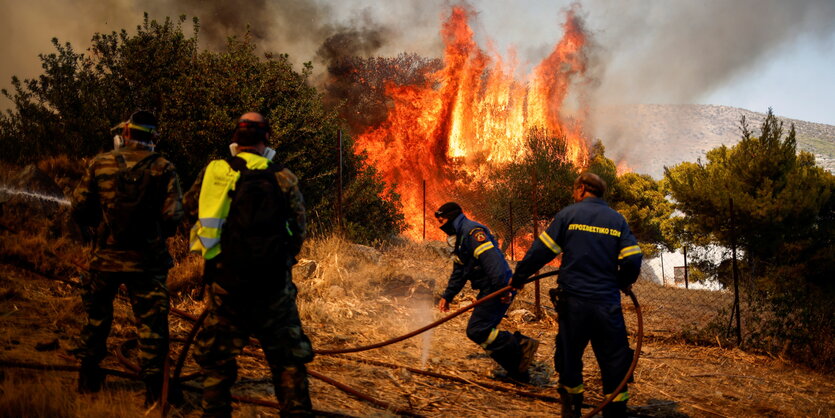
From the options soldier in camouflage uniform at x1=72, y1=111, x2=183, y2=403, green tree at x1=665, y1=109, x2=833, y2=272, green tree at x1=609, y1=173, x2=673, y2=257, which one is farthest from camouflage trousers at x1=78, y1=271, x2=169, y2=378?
green tree at x1=609, y1=173, x2=673, y2=257

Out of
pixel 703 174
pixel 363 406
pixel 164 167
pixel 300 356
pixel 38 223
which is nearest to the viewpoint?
pixel 300 356

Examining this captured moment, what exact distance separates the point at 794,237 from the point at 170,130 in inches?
831

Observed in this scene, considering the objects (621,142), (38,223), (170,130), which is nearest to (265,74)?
(170,130)

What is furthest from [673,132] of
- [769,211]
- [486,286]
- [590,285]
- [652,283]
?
[590,285]

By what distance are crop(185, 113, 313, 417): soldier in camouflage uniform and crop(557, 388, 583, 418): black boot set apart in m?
2.34

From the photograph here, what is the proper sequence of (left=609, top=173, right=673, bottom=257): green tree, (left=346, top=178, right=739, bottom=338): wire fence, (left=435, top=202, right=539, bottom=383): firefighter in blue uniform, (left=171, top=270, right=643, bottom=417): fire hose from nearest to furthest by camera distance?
1. (left=171, top=270, right=643, bottom=417): fire hose
2. (left=435, top=202, right=539, bottom=383): firefighter in blue uniform
3. (left=346, top=178, right=739, bottom=338): wire fence
4. (left=609, top=173, right=673, bottom=257): green tree

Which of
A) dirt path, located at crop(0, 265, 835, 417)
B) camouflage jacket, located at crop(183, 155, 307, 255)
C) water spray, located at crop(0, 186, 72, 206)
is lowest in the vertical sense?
dirt path, located at crop(0, 265, 835, 417)

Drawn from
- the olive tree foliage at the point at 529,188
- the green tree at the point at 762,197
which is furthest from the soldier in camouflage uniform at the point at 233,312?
the olive tree foliage at the point at 529,188

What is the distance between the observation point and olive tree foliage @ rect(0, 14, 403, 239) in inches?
392

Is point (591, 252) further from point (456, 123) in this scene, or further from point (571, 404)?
point (456, 123)

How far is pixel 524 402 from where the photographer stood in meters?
4.99

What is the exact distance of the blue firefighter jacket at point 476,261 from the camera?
5.43 m

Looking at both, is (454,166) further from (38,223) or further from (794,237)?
(38,223)

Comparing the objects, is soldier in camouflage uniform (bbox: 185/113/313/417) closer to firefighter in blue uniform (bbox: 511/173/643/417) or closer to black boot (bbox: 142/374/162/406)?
black boot (bbox: 142/374/162/406)
